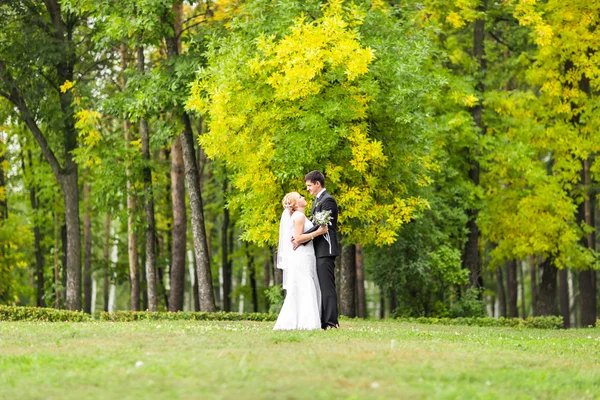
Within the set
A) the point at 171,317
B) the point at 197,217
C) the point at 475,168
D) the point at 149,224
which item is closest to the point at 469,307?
the point at 475,168

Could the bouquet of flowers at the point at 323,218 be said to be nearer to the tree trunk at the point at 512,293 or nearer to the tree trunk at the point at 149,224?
the tree trunk at the point at 149,224

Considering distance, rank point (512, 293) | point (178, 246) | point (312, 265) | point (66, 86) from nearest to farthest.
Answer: point (312, 265) → point (66, 86) → point (178, 246) → point (512, 293)

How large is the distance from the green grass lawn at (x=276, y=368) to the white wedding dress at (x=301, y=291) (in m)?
1.66

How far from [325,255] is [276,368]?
618 centimetres

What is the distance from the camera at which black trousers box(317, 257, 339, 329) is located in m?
15.8

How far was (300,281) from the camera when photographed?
15.7 m

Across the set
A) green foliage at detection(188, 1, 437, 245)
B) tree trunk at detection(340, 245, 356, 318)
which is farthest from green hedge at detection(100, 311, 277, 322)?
tree trunk at detection(340, 245, 356, 318)

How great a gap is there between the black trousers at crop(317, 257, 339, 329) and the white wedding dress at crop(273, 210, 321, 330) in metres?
0.11

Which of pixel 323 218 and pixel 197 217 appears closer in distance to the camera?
pixel 323 218

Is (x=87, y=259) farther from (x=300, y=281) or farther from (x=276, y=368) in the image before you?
(x=276, y=368)

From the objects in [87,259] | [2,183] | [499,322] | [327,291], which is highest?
[2,183]

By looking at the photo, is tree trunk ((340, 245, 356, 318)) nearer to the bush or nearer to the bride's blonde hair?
the bush

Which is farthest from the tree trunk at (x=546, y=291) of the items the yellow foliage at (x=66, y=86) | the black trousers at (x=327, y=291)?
the black trousers at (x=327, y=291)

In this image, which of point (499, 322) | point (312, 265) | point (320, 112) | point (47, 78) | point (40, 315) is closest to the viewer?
point (312, 265)
